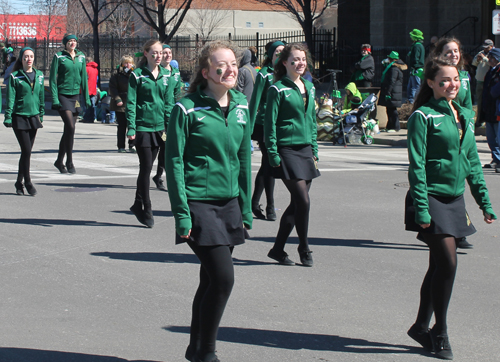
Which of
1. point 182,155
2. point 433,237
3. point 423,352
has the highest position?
point 182,155

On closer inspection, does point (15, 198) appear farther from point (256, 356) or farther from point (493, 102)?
point (493, 102)

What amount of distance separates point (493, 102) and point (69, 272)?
26.9 feet

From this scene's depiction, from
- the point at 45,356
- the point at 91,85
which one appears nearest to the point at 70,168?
the point at 45,356

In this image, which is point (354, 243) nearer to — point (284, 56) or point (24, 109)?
point (284, 56)

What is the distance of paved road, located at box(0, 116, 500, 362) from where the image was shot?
4.71 meters

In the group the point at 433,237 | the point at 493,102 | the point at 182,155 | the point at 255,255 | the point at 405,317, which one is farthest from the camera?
the point at 493,102

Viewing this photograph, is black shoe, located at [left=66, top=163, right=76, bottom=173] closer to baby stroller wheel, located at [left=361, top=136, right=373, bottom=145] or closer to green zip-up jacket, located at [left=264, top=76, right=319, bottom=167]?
green zip-up jacket, located at [left=264, top=76, right=319, bottom=167]

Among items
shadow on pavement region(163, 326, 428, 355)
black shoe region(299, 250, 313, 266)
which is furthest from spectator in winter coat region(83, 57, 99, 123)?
shadow on pavement region(163, 326, 428, 355)

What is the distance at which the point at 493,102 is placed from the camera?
1221cm

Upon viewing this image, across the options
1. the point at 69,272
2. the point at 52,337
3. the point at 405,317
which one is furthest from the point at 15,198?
the point at 405,317

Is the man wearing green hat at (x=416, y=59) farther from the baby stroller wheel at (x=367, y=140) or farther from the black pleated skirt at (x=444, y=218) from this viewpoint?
the black pleated skirt at (x=444, y=218)

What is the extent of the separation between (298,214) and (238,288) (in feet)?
3.25

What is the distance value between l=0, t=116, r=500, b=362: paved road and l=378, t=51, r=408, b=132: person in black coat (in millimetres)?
8729

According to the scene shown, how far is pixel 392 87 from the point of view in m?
18.5
